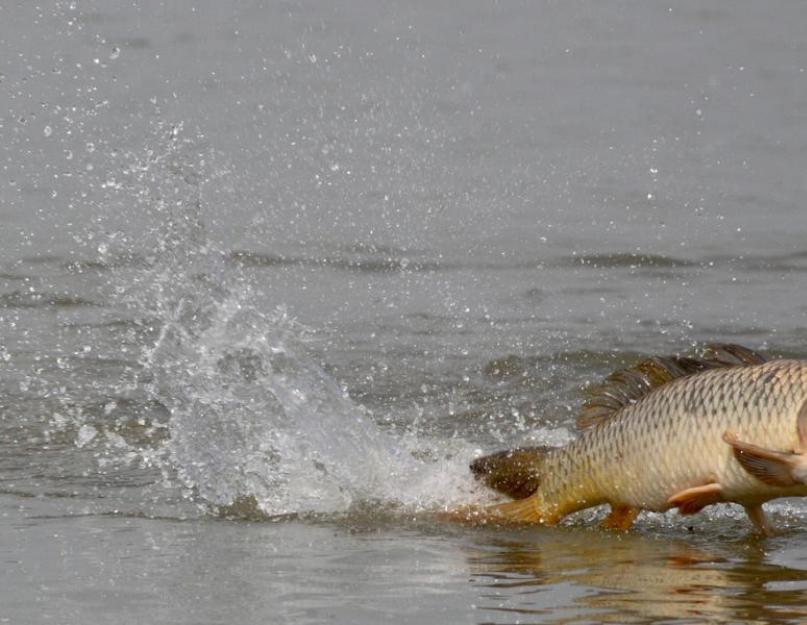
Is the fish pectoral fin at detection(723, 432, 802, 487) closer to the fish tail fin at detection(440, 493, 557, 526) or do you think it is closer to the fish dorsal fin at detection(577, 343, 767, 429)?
the fish dorsal fin at detection(577, 343, 767, 429)

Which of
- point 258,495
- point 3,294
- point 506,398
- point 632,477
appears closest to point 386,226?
point 3,294

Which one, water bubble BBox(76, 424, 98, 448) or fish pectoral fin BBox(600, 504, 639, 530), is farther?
water bubble BBox(76, 424, 98, 448)

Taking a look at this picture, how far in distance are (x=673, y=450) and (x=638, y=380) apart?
1.04 feet

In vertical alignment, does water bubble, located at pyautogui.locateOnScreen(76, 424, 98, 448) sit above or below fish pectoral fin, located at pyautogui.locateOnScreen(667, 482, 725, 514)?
below

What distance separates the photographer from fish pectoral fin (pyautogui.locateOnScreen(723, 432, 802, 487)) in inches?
191

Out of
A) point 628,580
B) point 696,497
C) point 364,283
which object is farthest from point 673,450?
point 364,283

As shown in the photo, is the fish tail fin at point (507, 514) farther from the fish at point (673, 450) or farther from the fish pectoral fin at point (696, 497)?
the fish pectoral fin at point (696, 497)

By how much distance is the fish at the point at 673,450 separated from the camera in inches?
193

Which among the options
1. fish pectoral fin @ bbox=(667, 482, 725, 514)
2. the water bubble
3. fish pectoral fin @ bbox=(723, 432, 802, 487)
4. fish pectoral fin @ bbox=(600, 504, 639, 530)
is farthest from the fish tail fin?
the water bubble

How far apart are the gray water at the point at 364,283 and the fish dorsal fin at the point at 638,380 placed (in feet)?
1.23

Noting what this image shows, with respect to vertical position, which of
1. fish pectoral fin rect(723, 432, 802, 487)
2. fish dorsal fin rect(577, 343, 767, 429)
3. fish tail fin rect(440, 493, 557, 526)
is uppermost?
fish dorsal fin rect(577, 343, 767, 429)

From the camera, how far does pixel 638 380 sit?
17.5 feet

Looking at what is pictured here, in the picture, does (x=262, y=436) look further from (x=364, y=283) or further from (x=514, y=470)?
(x=364, y=283)

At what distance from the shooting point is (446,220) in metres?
11.6
